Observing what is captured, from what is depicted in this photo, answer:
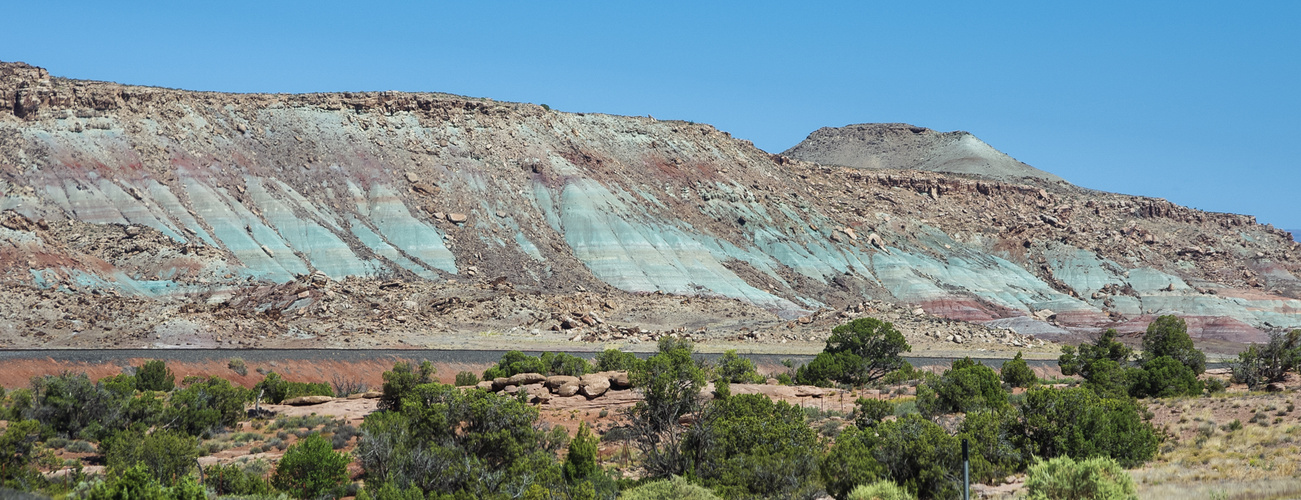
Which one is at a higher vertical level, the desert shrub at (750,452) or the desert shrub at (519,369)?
the desert shrub at (519,369)

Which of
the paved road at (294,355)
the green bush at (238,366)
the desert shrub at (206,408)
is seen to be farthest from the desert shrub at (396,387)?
the paved road at (294,355)

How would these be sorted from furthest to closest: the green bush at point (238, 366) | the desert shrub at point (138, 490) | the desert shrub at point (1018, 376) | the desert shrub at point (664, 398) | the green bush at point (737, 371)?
the green bush at point (238, 366) → the desert shrub at point (1018, 376) → the green bush at point (737, 371) → the desert shrub at point (664, 398) → the desert shrub at point (138, 490)

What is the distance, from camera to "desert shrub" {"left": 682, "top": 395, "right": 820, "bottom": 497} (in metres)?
20.7

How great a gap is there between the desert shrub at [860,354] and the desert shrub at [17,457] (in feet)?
82.1

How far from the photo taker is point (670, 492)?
63.9 ft

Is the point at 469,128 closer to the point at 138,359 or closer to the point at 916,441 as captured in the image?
the point at 138,359

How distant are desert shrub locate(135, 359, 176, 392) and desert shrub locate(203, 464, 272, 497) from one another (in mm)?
16642

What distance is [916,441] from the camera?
22.3 m

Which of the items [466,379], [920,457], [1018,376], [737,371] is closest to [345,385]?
[466,379]

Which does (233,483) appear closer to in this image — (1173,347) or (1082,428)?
(1082,428)

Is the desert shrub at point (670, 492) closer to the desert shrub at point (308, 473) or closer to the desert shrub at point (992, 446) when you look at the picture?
the desert shrub at point (992, 446)

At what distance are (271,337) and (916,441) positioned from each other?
39.2 metres

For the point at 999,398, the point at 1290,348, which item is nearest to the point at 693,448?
the point at 999,398

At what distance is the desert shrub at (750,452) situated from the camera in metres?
20.7
